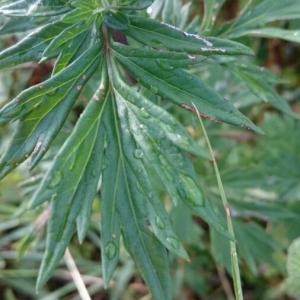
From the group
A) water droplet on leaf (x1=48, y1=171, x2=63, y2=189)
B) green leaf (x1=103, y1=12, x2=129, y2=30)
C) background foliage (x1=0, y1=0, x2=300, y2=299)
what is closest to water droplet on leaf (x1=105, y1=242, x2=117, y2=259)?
background foliage (x1=0, y1=0, x2=300, y2=299)

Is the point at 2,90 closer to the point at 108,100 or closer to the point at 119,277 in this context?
the point at 119,277

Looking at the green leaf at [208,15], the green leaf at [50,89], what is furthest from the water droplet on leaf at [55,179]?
the green leaf at [208,15]

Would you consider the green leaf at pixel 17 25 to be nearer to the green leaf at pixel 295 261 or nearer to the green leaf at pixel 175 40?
Result: the green leaf at pixel 175 40

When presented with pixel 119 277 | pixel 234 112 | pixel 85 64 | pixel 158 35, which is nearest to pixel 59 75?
pixel 85 64

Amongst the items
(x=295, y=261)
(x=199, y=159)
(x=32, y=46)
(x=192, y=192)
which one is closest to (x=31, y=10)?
(x=32, y=46)

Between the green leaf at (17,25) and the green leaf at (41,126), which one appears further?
the green leaf at (17,25)

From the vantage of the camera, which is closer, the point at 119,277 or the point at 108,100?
the point at 108,100

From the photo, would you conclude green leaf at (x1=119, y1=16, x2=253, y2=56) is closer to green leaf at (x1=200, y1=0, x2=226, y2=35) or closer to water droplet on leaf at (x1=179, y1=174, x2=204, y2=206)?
water droplet on leaf at (x1=179, y1=174, x2=204, y2=206)

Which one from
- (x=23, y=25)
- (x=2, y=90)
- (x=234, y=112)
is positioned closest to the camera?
Result: (x=234, y=112)

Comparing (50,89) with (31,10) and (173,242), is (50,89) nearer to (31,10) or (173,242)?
(31,10)
